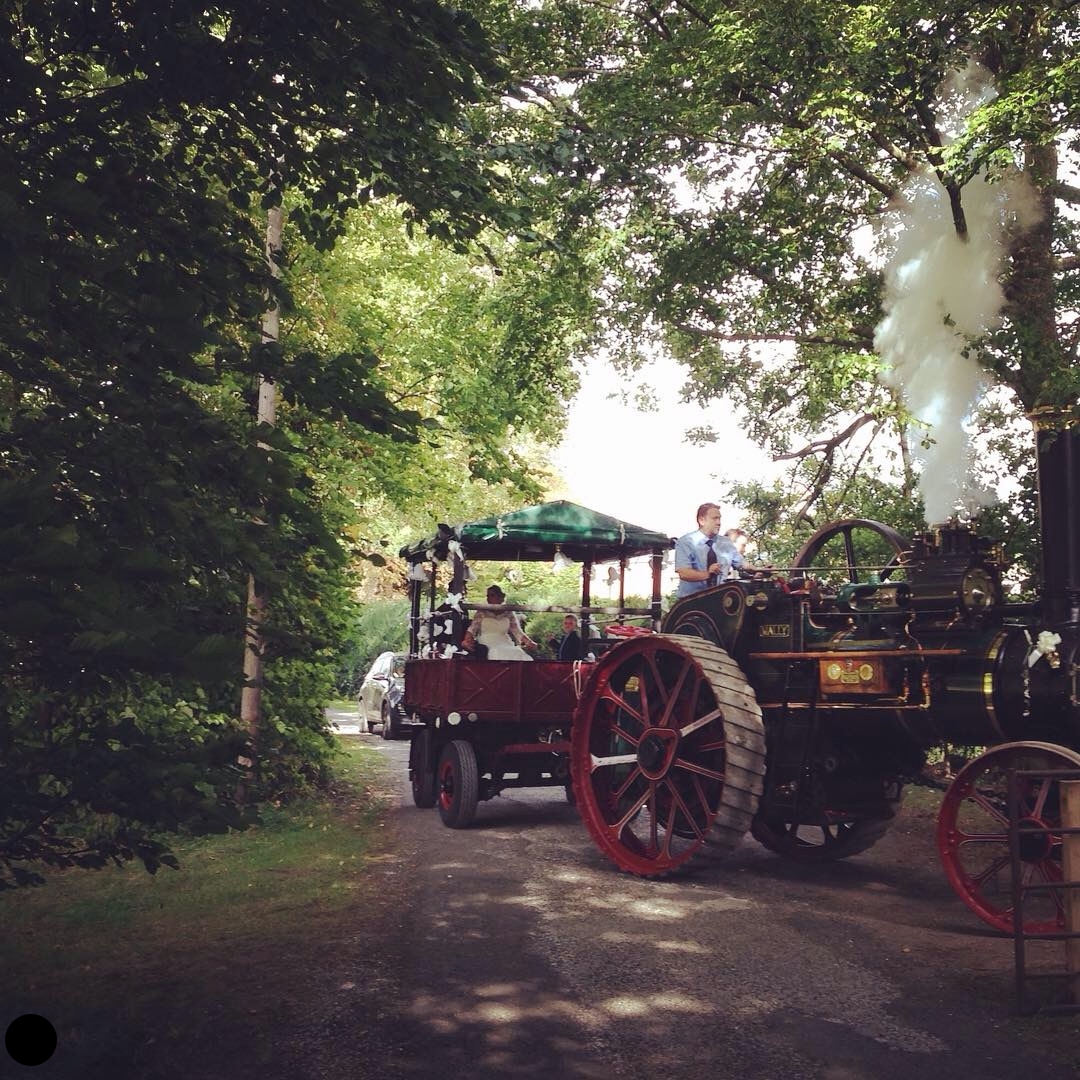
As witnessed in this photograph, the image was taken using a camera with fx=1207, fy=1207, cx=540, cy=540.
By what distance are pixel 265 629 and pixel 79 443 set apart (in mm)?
1160

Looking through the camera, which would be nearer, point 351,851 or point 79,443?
point 79,443

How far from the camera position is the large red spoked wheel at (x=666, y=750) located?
7.73 m

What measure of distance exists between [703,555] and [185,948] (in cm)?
489

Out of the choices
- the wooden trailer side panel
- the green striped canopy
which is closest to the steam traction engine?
the wooden trailer side panel

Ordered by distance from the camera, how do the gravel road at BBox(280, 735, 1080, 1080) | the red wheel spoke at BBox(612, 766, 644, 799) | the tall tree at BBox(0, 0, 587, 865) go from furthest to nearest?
the red wheel spoke at BBox(612, 766, 644, 799), the gravel road at BBox(280, 735, 1080, 1080), the tall tree at BBox(0, 0, 587, 865)

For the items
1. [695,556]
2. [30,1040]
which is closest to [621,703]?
[695,556]

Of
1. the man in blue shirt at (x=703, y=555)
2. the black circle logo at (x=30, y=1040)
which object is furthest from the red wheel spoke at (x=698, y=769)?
the black circle logo at (x=30, y=1040)

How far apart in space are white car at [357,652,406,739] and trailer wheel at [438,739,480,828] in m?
10.3

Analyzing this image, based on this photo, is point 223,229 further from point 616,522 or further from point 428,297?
point 428,297

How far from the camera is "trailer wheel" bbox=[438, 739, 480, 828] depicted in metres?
10.8

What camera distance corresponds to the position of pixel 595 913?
23.2 ft

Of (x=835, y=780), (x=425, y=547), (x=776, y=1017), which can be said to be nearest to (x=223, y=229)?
(x=776, y=1017)

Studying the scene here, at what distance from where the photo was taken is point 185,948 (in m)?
6.43

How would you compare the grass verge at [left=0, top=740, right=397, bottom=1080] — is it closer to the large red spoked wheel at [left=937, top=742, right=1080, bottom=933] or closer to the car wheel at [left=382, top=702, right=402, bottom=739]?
the large red spoked wheel at [left=937, top=742, right=1080, bottom=933]
